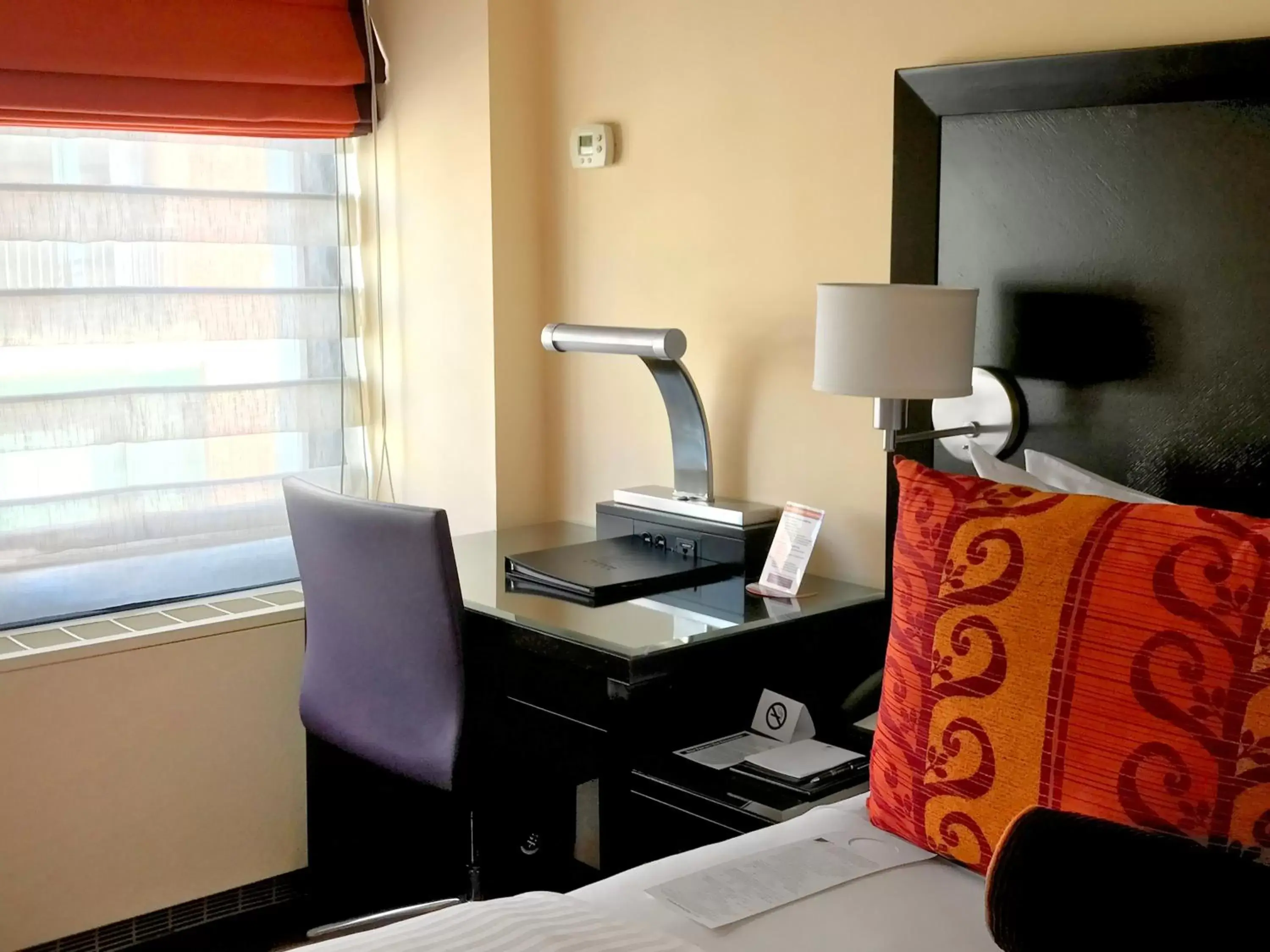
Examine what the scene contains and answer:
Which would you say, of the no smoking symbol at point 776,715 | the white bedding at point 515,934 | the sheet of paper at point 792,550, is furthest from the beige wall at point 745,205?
the white bedding at point 515,934

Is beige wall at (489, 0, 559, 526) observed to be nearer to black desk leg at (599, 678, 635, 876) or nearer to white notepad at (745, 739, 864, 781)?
black desk leg at (599, 678, 635, 876)

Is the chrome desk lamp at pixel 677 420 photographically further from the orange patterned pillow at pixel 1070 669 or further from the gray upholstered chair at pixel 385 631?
the orange patterned pillow at pixel 1070 669

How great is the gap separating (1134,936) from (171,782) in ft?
6.74

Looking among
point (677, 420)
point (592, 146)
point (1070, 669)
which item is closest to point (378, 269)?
point (592, 146)

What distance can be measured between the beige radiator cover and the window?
257 millimetres

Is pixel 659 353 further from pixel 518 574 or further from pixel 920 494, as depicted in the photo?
pixel 920 494

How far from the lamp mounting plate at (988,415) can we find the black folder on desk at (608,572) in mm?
498

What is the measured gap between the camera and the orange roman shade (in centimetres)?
252

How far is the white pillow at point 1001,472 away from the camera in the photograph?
174 cm

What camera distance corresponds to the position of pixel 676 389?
248cm

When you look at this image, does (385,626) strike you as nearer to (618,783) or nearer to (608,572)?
(608,572)

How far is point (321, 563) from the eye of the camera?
233 centimetres

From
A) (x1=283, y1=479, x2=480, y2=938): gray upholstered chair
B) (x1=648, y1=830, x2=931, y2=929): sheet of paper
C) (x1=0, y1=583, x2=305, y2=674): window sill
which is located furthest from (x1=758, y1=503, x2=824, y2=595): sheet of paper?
(x1=0, y1=583, x2=305, y2=674): window sill

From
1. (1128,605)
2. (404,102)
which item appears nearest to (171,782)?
(404,102)
